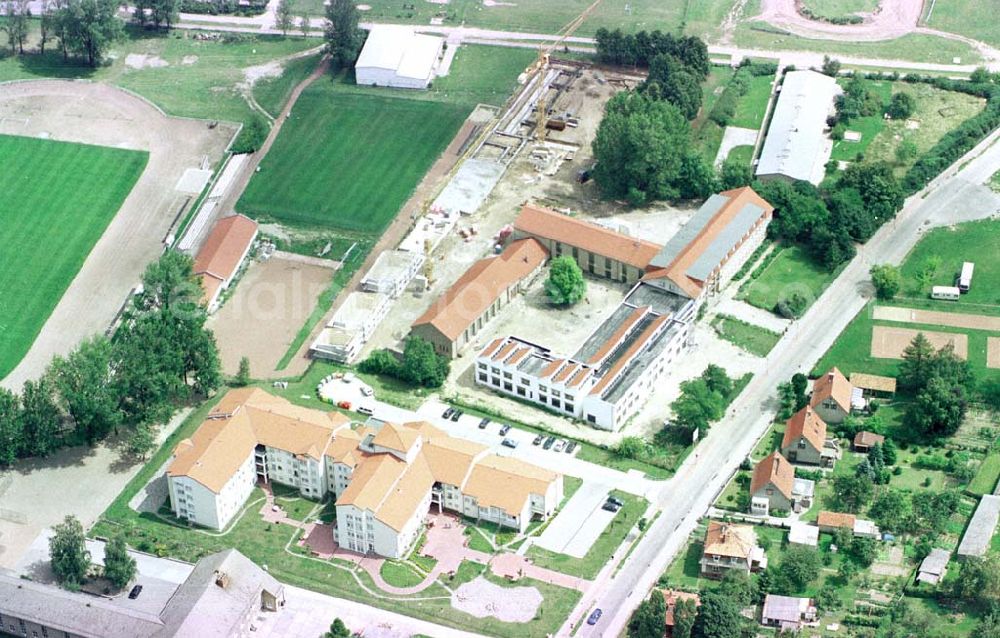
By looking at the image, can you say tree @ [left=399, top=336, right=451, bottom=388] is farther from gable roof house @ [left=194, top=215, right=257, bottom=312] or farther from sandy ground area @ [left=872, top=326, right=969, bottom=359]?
sandy ground area @ [left=872, top=326, right=969, bottom=359]

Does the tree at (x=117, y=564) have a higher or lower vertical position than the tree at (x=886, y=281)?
lower

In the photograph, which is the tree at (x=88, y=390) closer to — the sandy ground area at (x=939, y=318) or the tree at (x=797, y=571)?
the tree at (x=797, y=571)

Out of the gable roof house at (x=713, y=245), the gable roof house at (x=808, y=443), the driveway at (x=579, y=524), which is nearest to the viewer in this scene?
the driveway at (x=579, y=524)

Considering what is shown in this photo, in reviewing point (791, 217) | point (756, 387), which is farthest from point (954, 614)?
point (791, 217)

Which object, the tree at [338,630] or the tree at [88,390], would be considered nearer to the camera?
the tree at [338,630]

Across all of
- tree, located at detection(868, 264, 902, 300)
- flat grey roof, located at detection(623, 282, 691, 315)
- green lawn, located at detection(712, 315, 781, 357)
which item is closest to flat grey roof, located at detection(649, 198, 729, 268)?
flat grey roof, located at detection(623, 282, 691, 315)

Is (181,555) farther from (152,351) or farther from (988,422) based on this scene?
(988,422)

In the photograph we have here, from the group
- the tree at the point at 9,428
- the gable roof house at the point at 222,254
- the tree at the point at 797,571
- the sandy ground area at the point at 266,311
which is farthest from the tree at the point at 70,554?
the tree at the point at 797,571
